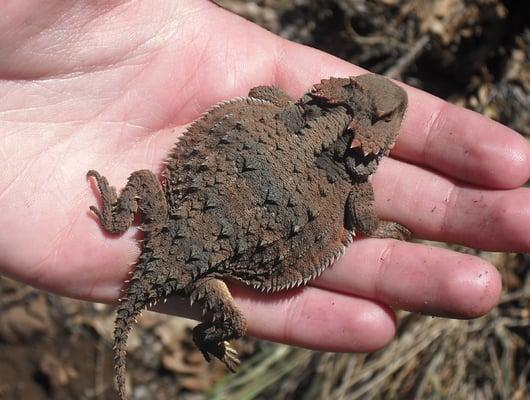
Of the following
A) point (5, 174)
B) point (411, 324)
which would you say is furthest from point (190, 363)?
point (5, 174)

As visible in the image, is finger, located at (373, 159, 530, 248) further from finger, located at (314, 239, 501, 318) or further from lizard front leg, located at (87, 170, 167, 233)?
lizard front leg, located at (87, 170, 167, 233)

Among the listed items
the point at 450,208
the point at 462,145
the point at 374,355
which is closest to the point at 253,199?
the point at 450,208

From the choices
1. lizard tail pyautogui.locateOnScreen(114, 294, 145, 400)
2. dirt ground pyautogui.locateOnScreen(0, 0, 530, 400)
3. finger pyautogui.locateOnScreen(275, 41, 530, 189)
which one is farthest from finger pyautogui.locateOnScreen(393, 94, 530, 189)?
lizard tail pyautogui.locateOnScreen(114, 294, 145, 400)

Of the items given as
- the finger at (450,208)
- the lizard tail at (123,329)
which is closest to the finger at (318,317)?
the lizard tail at (123,329)

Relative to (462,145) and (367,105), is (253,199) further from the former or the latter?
(462,145)

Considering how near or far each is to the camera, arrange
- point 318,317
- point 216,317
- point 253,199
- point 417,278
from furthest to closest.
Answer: point 318,317 → point 417,278 → point 216,317 → point 253,199

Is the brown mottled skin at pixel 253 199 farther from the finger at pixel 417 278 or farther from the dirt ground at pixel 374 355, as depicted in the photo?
the dirt ground at pixel 374 355

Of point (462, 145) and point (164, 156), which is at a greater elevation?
point (462, 145)
